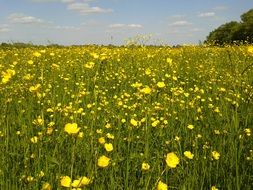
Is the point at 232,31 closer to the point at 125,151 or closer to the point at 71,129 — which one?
the point at 125,151

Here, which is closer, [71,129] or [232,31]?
[71,129]

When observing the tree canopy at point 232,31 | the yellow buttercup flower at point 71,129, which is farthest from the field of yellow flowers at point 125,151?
the tree canopy at point 232,31

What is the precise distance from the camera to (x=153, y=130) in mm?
3830

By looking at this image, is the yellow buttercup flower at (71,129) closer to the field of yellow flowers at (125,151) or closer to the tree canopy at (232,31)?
the field of yellow flowers at (125,151)

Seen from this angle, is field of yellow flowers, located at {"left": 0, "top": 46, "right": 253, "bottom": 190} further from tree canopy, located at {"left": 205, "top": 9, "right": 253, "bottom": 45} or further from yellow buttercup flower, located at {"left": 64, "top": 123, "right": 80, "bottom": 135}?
tree canopy, located at {"left": 205, "top": 9, "right": 253, "bottom": 45}

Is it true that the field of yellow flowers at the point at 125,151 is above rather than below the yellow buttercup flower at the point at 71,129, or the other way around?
below

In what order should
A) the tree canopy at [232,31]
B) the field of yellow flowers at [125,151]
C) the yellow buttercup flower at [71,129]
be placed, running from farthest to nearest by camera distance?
the tree canopy at [232,31] < the field of yellow flowers at [125,151] < the yellow buttercup flower at [71,129]

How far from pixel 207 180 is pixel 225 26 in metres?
54.0

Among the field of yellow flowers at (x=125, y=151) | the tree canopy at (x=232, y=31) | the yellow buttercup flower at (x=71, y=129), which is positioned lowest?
the field of yellow flowers at (x=125, y=151)

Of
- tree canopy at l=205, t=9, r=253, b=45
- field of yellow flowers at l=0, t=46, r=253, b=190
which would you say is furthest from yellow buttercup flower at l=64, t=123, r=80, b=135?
tree canopy at l=205, t=9, r=253, b=45

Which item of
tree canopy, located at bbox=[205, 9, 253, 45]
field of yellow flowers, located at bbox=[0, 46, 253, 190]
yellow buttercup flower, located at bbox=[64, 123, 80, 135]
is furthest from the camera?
tree canopy, located at bbox=[205, 9, 253, 45]

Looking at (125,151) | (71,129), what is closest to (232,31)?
(125,151)

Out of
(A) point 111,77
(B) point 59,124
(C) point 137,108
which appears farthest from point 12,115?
(A) point 111,77

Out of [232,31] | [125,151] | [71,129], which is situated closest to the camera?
[71,129]
